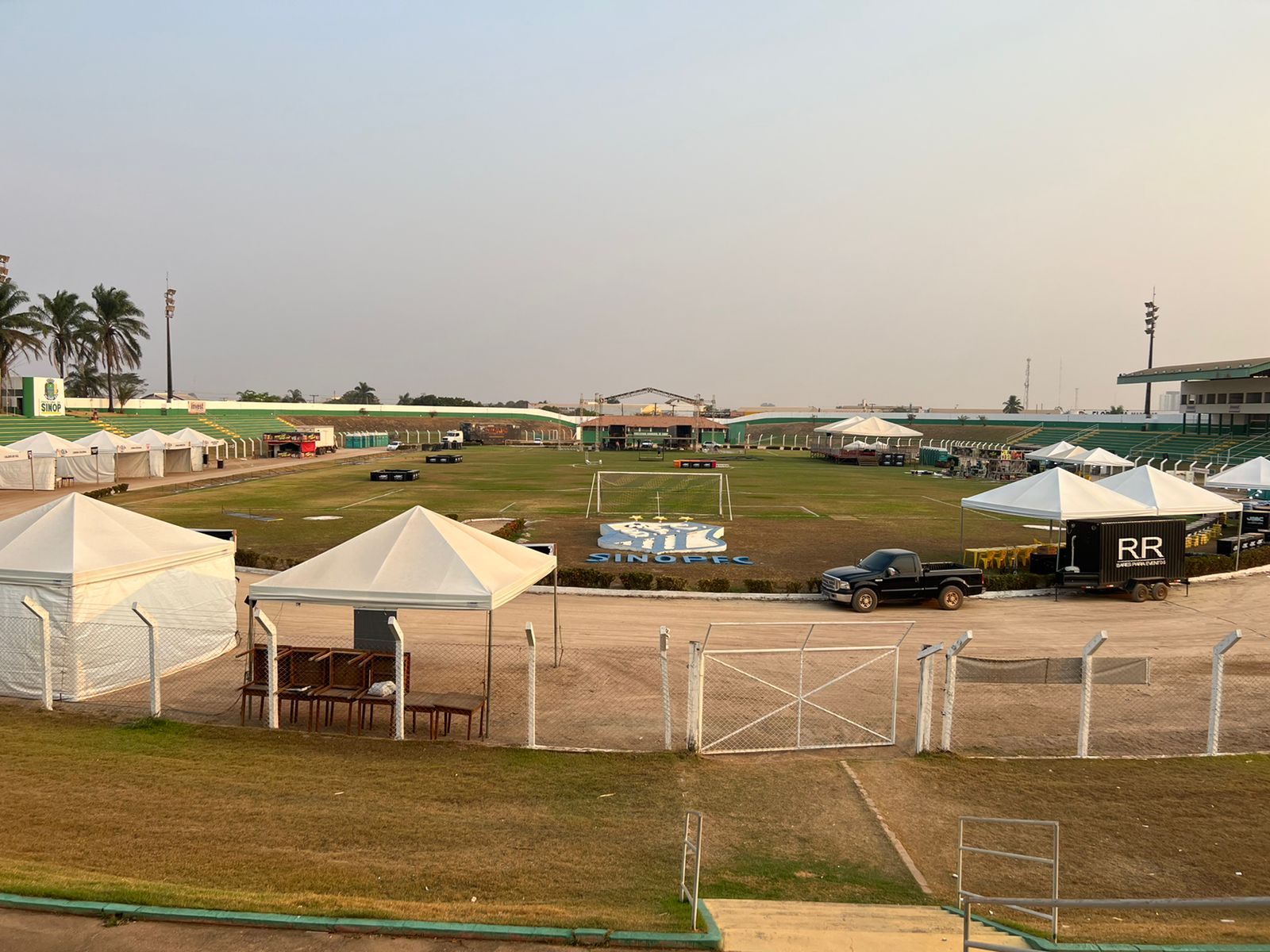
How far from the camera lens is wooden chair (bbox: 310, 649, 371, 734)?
12.4 m

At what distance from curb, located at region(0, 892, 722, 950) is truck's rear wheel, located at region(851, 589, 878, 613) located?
51.6 feet

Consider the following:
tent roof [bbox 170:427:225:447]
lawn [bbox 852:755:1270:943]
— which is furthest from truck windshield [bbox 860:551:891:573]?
tent roof [bbox 170:427:225:447]

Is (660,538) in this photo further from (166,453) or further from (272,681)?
(166,453)

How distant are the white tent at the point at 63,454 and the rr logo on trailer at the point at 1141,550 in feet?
164

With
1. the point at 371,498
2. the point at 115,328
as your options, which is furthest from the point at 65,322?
the point at 371,498

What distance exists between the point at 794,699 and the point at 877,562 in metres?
9.35

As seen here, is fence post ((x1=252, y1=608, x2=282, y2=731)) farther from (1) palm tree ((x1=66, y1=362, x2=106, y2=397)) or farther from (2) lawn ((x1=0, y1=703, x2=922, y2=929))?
(1) palm tree ((x1=66, y1=362, x2=106, y2=397))

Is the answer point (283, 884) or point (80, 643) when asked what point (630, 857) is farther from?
point (80, 643)

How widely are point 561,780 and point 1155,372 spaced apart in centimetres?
8796

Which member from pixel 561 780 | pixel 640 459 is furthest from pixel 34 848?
pixel 640 459

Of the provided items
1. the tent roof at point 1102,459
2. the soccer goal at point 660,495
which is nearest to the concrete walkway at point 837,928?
the soccer goal at point 660,495

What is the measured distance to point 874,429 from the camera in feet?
268

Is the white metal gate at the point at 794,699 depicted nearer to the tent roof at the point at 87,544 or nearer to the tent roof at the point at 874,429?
the tent roof at the point at 87,544

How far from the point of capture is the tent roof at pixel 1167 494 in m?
24.8
